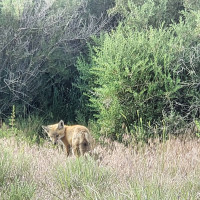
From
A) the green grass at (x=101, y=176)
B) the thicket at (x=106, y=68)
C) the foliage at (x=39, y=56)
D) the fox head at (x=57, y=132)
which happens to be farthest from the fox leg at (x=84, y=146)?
the foliage at (x=39, y=56)

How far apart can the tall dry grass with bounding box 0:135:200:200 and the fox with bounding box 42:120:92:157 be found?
32 cm

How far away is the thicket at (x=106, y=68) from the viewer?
8820 millimetres

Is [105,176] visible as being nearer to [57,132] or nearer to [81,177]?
[81,177]

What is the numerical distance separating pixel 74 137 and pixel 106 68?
2.29 metres

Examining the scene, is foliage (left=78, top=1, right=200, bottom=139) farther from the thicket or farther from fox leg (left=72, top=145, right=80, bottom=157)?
fox leg (left=72, top=145, right=80, bottom=157)

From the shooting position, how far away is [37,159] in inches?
261

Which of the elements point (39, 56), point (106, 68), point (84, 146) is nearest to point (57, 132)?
point (84, 146)

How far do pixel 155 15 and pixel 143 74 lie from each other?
10.6 feet

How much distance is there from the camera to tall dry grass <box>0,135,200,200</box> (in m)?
4.99

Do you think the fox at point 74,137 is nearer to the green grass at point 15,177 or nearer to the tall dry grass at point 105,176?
the tall dry grass at point 105,176

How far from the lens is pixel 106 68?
365 inches

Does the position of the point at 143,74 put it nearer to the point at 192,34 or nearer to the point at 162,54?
the point at 162,54

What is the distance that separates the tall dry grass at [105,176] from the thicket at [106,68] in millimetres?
1285

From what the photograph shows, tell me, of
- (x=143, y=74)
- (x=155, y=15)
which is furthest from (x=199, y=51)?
(x=155, y=15)
